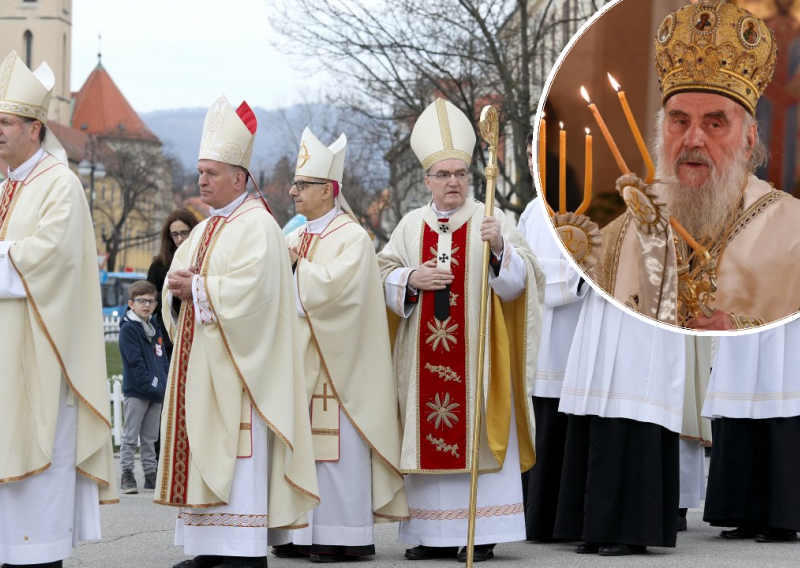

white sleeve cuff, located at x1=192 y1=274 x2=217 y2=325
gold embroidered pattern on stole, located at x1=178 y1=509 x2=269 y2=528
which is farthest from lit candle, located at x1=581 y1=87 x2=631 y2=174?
gold embroidered pattern on stole, located at x1=178 y1=509 x2=269 y2=528

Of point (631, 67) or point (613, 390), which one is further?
point (613, 390)

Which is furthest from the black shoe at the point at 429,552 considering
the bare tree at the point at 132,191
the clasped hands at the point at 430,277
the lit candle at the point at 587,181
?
the bare tree at the point at 132,191

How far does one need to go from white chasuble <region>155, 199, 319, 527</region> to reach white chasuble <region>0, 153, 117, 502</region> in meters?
0.40

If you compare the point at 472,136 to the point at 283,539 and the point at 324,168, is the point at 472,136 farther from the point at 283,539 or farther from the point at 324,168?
the point at 283,539

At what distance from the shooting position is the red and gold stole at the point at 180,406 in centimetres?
642

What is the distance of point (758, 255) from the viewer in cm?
411

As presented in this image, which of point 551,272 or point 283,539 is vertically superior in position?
point 551,272

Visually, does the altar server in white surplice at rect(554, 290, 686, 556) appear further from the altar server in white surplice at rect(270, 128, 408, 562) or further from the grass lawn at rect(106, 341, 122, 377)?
the grass lawn at rect(106, 341, 122, 377)

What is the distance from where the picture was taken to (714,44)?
3838 millimetres

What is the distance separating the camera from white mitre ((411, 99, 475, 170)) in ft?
23.7

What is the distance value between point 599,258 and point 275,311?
2637mm

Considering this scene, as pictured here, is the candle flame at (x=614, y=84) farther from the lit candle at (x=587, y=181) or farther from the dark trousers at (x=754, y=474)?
the dark trousers at (x=754, y=474)

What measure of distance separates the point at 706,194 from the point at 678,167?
134 millimetres

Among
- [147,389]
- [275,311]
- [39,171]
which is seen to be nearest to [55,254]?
[39,171]
